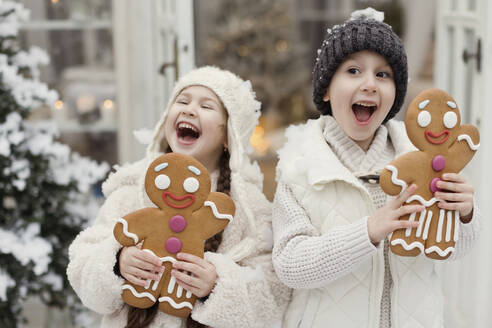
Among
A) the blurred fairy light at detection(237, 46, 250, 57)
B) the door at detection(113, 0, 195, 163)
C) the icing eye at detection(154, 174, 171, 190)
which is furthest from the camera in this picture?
the blurred fairy light at detection(237, 46, 250, 57)

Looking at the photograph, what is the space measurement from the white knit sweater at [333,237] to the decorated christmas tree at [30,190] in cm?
116

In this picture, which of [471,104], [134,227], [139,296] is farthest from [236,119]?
[471,104]

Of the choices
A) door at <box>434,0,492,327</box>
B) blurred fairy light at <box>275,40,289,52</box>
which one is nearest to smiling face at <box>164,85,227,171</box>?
door at <box>434,0,492,327</box>

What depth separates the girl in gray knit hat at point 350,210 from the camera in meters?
1.43

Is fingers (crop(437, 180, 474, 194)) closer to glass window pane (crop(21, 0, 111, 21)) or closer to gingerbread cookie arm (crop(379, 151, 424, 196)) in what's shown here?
gingerbread cookie arm (crop(379, 151, 424, 196))

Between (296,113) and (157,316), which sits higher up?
(157,316)

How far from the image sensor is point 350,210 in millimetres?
1475

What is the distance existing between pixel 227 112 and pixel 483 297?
128 centimetres

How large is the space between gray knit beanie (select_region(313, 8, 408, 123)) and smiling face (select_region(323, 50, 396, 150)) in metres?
0.02

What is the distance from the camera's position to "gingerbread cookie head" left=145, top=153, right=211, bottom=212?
1432mm

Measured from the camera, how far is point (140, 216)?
1.45 meters

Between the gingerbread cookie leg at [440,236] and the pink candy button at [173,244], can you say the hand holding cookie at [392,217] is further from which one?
the pink candy button at [173,244]

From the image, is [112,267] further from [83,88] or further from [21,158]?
[83,88]

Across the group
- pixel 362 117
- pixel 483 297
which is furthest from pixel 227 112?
pixel 483 297
